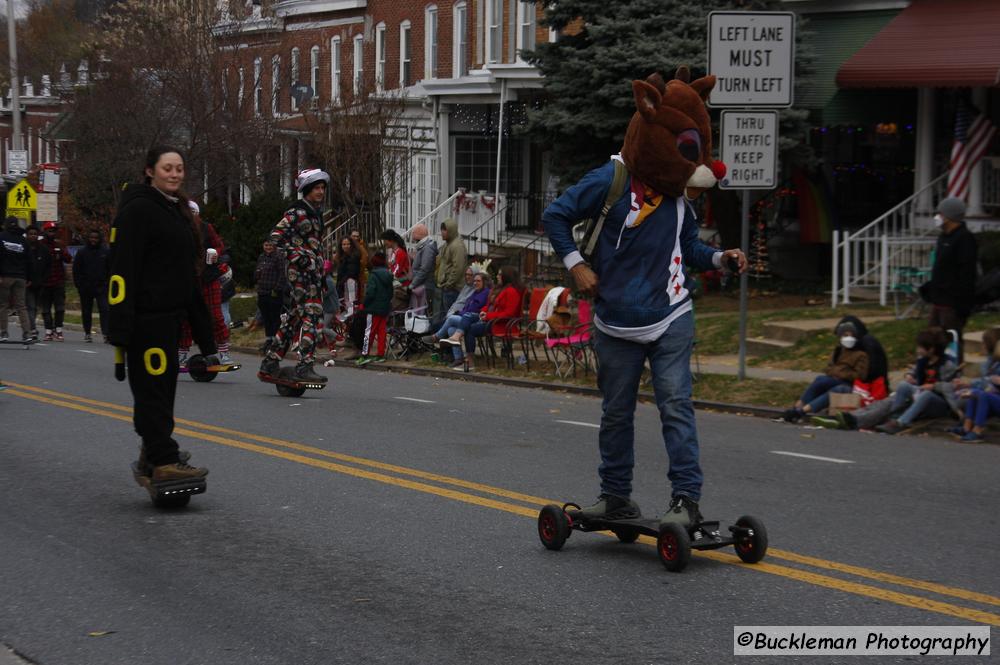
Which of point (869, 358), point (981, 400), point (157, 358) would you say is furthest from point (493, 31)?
point (157, 358)

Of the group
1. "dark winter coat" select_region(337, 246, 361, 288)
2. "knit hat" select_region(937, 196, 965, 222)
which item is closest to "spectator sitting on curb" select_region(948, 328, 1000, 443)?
Answer: "knit hat" select_region(937, 196, 965, 222)

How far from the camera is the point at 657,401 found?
7.07 m

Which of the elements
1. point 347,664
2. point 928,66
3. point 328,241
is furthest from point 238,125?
point 347,664

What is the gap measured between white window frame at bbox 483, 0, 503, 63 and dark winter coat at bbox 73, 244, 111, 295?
12.1 meters

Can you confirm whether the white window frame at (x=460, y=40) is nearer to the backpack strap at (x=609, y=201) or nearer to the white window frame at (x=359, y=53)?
the white window frame at (x=359, y=53)

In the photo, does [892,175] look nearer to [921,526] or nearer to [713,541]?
[921,526]

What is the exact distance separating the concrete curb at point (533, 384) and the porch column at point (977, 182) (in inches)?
320

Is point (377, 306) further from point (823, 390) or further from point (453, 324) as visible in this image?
point (823, 390)

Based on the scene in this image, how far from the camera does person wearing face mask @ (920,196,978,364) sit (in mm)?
14711

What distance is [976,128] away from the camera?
22.2 m

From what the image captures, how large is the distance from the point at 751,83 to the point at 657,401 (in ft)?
28.2

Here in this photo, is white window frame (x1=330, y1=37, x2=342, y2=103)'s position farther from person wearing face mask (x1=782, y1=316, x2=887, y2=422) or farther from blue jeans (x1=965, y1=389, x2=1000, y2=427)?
blue jeans (x1=965, y1=389, x2=1000, y2=427)

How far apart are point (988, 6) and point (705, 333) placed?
6.62 m

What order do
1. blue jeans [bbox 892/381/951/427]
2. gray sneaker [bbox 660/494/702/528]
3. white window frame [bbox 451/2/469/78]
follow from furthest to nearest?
white window frame [bbox 451/2/469/78]
blue jeans [bbox 892/381/951/427]
gray sneaker [bbox 660/494/702/528]
